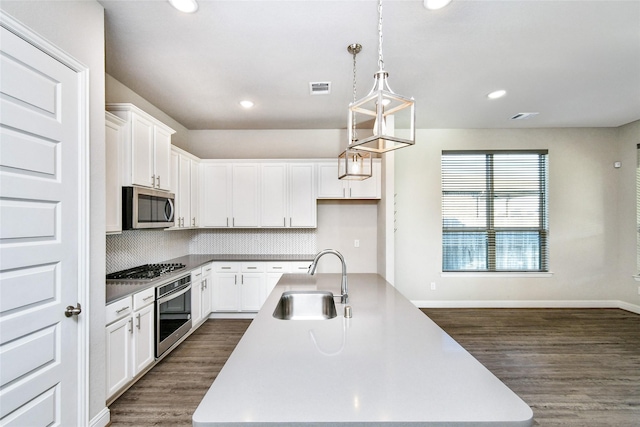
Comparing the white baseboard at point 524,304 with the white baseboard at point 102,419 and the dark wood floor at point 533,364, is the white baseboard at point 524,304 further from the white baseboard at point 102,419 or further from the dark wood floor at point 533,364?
the white baseboard at point 102,419

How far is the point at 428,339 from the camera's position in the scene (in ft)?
4.42

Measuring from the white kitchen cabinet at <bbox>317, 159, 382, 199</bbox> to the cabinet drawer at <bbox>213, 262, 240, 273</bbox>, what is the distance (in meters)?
1.56

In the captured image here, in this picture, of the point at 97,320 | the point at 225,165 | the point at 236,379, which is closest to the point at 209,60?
the point at 225,165

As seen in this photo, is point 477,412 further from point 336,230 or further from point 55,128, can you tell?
point 336,230

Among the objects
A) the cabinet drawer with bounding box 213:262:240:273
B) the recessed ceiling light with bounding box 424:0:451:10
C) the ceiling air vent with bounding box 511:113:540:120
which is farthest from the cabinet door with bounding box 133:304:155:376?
the ceiling air vent with bounding box 511:113:540:120

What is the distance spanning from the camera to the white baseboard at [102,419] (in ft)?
6.40

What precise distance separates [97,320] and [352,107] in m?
2.12

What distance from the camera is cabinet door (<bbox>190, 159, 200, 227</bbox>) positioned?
4.23 meters

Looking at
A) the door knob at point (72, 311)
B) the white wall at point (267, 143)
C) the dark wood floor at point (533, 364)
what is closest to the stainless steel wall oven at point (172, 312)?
the dark wood floor at point (533, 364)

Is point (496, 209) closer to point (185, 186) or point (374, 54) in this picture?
point (374, 54)

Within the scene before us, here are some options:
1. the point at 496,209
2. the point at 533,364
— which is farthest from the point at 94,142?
the point at 496,209

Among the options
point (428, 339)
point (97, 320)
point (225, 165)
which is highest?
point (225, 165)

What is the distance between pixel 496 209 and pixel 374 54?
3.63 metres

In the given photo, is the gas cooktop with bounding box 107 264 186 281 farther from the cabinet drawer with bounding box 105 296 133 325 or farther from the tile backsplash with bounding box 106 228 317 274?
the tile backsplash with bounding box 106 228 317 274
